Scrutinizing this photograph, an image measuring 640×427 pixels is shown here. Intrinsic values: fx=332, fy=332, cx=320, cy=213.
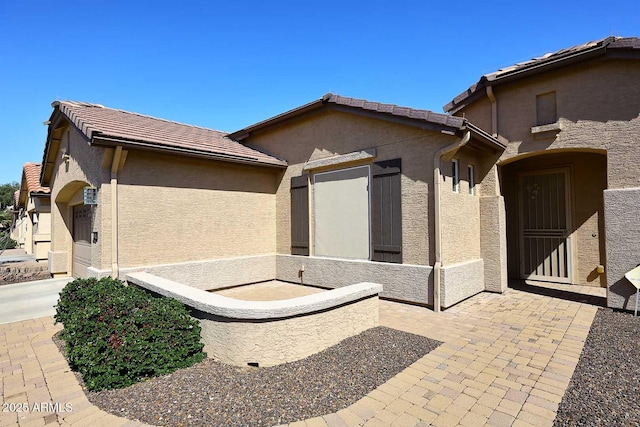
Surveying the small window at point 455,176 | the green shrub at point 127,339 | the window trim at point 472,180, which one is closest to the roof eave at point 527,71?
the window trim at point 472,180

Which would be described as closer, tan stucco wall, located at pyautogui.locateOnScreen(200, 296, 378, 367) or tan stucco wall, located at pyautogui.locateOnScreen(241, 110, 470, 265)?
tan stucco wall, located at pyautogui.locateOnScreen(200, 296, 378, 367)

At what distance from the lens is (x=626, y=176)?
6613mm

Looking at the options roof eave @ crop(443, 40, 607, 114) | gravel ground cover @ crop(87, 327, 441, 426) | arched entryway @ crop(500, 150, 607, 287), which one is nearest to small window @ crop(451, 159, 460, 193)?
arched entryway @ crop(500, 150, 607, 287)

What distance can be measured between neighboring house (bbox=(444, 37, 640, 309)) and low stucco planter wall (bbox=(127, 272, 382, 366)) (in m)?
5.91

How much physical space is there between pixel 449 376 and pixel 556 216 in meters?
7.41

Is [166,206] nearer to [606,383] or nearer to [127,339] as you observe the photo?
[127,339]

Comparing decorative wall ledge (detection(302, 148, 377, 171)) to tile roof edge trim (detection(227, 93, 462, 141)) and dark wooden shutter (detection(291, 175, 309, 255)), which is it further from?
tile roof edge trim (detection(227, 93, 462, 141))

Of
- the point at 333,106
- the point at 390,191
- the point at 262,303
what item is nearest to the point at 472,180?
the point at 390,191

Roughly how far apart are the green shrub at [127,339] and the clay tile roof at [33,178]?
12423 mm

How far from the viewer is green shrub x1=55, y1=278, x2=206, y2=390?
12.5ft

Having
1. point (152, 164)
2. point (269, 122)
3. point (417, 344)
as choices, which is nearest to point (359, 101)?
point (269, 122)

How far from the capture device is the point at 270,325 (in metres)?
4.31

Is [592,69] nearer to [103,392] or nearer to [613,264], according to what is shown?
[613,264]

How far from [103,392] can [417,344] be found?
4.10 metres
